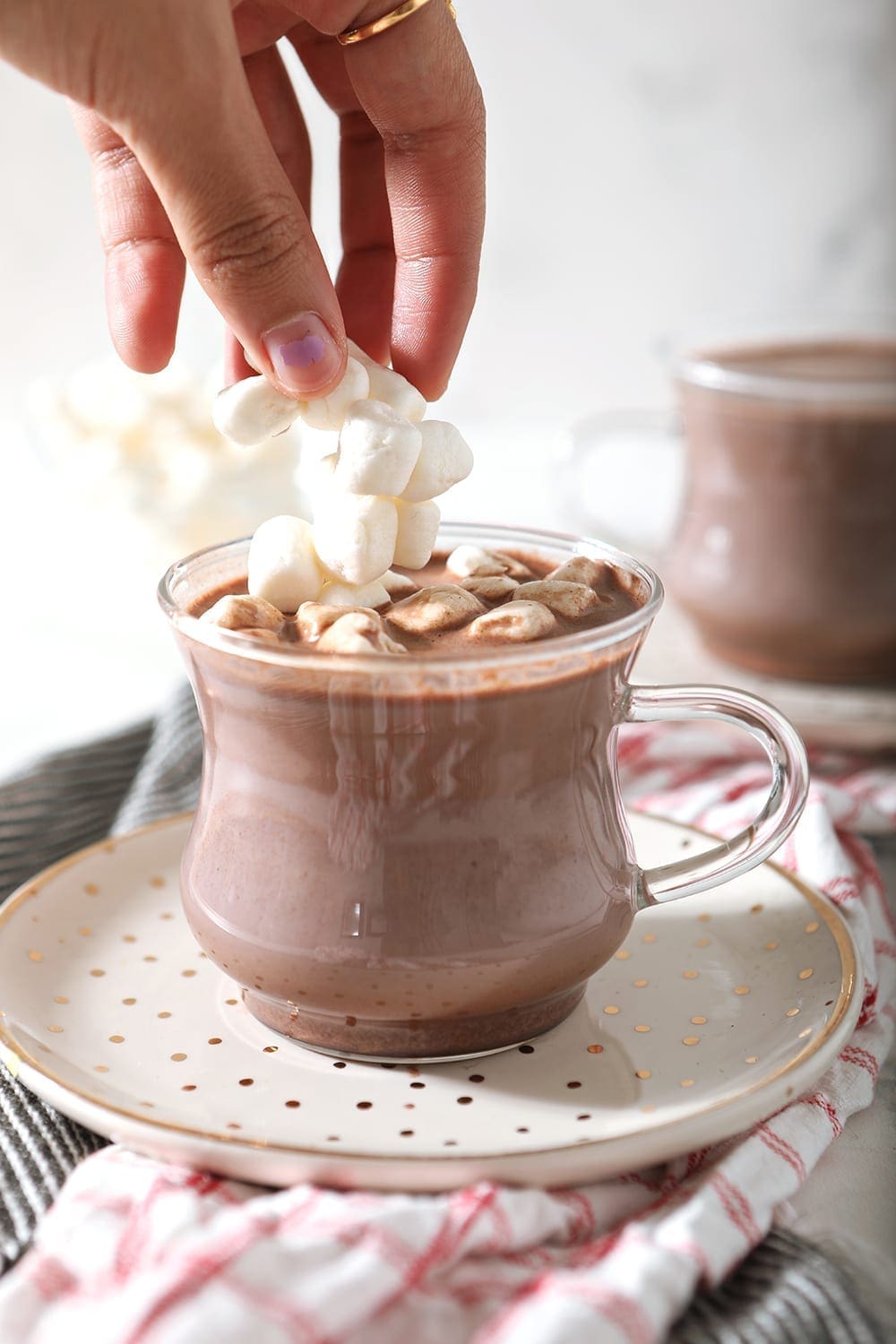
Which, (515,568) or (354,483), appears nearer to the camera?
(354,483)

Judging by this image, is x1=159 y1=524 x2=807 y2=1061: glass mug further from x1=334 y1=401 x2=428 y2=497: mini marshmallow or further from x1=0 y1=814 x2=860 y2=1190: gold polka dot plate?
x1=334 y1=401 x2=428 y2=497: mini marshmallow

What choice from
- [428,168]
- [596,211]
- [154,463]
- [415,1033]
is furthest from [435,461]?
[596,211]

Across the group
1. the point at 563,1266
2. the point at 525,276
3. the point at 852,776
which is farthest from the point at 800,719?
the point at 525,276

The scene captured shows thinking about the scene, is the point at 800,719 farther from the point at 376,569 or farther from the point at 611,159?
the point at 611,159

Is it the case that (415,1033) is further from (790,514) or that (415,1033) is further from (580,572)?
(790,514)

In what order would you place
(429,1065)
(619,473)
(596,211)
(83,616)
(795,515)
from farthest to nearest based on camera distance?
(596,211) < (619,473) < (83,616) < (795,515) < (429,1065)

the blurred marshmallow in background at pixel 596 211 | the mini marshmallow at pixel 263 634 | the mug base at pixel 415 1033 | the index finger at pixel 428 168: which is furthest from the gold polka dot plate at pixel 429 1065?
the blurred marshmallow in background at pixel 596 211

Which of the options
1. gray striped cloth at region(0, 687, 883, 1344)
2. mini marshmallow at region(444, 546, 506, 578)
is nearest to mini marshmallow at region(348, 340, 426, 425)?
mini marshmallow at region(444, 546, 506, 578)
